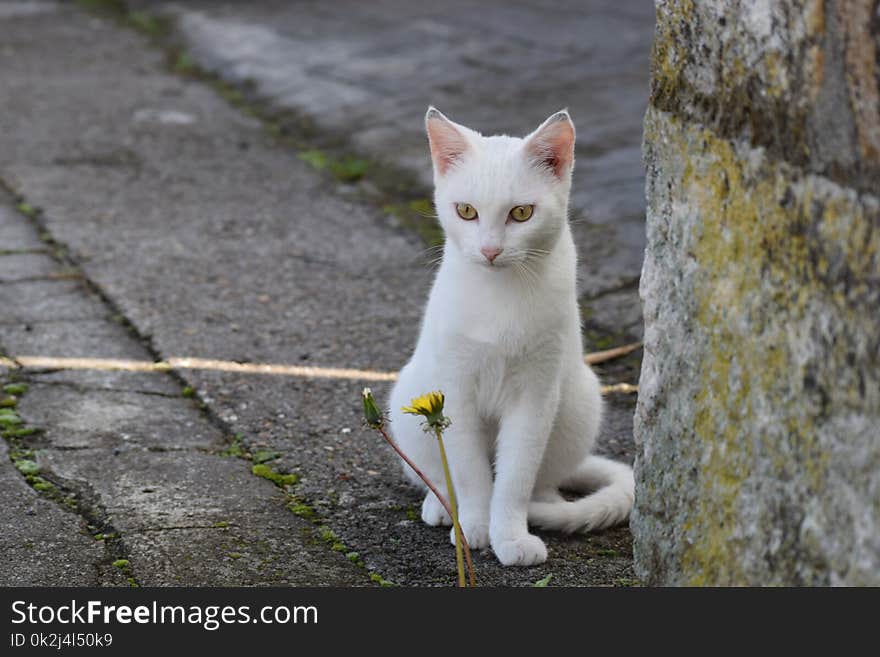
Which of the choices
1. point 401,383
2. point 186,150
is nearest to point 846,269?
point 401,383

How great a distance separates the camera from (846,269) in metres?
1.59

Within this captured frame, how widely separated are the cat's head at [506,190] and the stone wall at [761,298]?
0.50 m

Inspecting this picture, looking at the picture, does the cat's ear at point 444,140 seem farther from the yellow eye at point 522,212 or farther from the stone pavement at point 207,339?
the stone pavement at point 207,339

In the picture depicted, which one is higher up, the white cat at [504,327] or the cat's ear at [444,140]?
the cat's ear at [444,140]

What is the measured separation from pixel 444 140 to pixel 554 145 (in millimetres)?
251

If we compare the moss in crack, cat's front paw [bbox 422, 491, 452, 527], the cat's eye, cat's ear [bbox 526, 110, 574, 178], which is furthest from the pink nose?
the moss in crack

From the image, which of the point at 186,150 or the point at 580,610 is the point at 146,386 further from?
the point at 186,150

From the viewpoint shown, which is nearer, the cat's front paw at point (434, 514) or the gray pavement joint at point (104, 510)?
the gray pavement joint at point (104, 510)

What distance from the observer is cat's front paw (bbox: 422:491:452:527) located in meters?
2.83

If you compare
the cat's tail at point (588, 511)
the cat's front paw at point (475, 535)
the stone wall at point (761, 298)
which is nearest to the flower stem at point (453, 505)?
the stone wall at point (761, 298)

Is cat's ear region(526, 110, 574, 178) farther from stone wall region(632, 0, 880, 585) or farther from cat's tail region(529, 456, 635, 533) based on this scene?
cat's tail region(529, 456, 635, 533)

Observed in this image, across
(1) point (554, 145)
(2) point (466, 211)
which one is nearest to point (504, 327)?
(2) point (466, 211)

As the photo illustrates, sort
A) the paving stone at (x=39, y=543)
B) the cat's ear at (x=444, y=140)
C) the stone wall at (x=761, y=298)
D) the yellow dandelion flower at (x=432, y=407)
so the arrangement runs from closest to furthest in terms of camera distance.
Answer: the stone wall at (x=761, y=298)
the yellow dandelion flower at (x=432, y=407)
the paving stone at (x=39, y=543)
the cat's ear at (x=444, y=140)

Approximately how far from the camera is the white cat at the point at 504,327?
264cm
